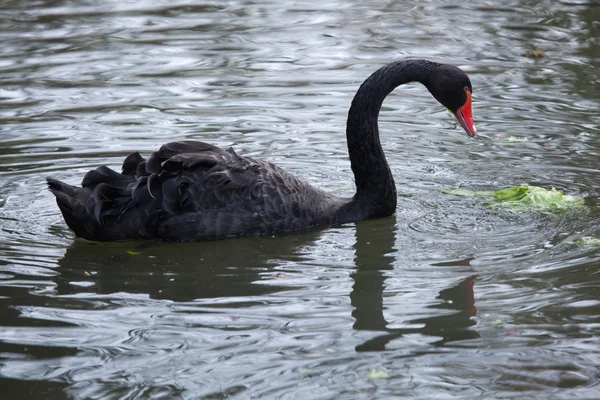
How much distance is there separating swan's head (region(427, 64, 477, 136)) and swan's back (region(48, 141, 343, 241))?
1.29m

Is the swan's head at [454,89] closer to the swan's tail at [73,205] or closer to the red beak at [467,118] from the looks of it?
the red beak at [467,118]

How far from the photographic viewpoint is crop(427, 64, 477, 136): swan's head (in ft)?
20.8

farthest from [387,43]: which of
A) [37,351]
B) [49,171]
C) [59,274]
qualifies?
[37,351]

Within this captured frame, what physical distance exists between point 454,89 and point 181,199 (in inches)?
80.8

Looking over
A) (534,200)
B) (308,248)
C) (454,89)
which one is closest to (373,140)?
(454,89)

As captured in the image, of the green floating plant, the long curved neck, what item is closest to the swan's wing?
the long curved neck

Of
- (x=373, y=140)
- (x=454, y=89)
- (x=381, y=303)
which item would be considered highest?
(x=454, y=89)

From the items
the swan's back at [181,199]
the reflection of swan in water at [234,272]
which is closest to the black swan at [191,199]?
the swan's back at [181,199]

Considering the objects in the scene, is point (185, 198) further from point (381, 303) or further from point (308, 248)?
point (381, 303)

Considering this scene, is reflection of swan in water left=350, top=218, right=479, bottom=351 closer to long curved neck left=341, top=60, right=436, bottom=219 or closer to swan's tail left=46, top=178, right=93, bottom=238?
long curved neck left=341, top=60, right=436, bottom=219

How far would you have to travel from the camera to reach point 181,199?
5875 mm

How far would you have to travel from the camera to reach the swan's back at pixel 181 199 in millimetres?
5836

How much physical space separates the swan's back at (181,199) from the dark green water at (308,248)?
137 millimetres

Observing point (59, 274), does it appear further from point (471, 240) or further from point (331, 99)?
point (331, 99)
